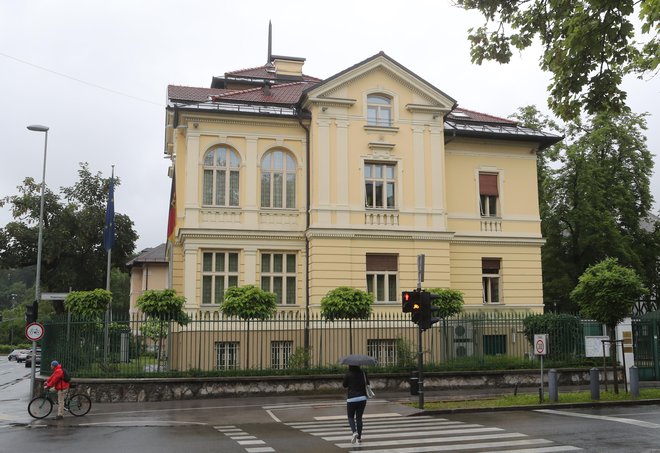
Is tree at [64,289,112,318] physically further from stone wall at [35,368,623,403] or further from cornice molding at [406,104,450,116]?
cornice molding at [406,104,450,116]

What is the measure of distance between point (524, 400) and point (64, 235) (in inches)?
1443

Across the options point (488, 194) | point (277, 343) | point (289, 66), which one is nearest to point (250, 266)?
point (277, 343)

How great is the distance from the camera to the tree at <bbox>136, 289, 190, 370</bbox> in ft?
70.2

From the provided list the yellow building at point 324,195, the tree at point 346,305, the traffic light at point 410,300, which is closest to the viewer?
the traffic light at point 410,300

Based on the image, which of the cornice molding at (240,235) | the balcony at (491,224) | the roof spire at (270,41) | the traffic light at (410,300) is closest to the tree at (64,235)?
the roof spire at (270,41)

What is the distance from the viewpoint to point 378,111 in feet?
91.6

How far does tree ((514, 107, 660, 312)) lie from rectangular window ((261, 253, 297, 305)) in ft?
58.1

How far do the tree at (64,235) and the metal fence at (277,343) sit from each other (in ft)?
79.4

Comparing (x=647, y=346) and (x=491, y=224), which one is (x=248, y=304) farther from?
(x=647, y=346)

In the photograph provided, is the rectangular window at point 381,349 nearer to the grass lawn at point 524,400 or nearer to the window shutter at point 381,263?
the window shutter at point 381,263

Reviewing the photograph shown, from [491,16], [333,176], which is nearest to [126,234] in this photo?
[333,176]

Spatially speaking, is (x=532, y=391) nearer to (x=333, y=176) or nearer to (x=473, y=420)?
(x=473, y=420)

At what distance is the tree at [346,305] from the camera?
22766 mm

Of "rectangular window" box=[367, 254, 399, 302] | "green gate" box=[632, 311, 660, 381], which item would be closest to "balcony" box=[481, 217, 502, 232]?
"rectangular window" box=[367, 254, 399, 302]
